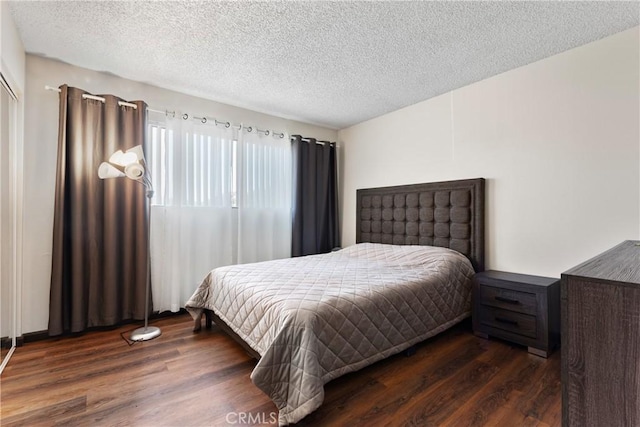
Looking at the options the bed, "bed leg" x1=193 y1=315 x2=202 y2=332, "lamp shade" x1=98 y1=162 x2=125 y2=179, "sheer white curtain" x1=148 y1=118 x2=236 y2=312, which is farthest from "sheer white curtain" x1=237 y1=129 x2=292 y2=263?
"lamp shade" x1=98 y1=162 x2=125 y2=179

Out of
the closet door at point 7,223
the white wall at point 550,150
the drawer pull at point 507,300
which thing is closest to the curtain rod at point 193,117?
the closet door at point 7,223

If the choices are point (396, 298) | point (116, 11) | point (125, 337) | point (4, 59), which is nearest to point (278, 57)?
point (116, 11)

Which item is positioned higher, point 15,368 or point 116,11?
point 116,11

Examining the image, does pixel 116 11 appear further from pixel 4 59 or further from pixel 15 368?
pixel 15 368

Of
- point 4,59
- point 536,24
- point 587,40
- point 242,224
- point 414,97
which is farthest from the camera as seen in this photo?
point 242,224

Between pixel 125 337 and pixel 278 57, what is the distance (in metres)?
2.76

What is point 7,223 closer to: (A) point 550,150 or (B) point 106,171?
(B) point 106,171

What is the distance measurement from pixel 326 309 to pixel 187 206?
2180 mm

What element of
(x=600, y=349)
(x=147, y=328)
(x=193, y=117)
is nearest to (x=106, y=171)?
(x=193, y=117)

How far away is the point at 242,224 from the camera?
348cm

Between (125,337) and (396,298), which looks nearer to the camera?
(396,298)

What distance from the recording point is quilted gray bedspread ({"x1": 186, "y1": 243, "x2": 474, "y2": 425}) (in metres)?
1.46

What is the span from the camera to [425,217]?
317cm

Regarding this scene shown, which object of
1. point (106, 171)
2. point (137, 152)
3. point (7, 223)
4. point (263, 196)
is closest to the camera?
point (7, 223)
